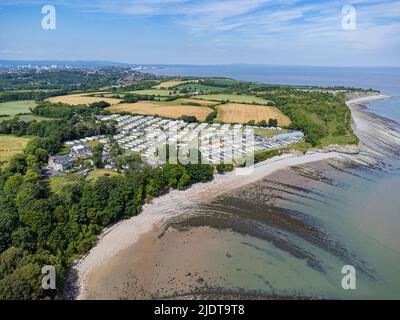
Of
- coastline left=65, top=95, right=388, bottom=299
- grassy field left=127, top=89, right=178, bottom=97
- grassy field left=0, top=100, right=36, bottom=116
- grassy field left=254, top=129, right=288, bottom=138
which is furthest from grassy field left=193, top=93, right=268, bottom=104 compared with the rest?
coastline left=65, top=95, right=388, bottom=299

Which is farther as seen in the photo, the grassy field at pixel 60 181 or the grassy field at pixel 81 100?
the grassy field at pixel 81 100

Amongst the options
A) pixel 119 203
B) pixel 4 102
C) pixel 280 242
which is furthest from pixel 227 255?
pixel 4 102

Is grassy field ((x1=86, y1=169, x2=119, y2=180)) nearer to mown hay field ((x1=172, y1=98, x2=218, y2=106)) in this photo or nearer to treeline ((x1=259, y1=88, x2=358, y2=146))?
treeline ((x1=259, y1=88, x2=358, y2=146))

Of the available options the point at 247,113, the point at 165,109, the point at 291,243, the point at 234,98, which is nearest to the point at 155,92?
the point at 234,98

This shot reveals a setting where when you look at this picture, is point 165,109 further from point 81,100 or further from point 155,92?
point 155,92

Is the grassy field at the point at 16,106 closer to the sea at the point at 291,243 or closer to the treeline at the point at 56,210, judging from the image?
the treeline at the point at 56,210

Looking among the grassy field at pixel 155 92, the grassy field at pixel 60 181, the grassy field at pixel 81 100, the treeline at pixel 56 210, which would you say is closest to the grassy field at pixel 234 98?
the grassy field at pixel 155 92

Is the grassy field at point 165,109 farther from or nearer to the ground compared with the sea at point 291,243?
farther from the ground
